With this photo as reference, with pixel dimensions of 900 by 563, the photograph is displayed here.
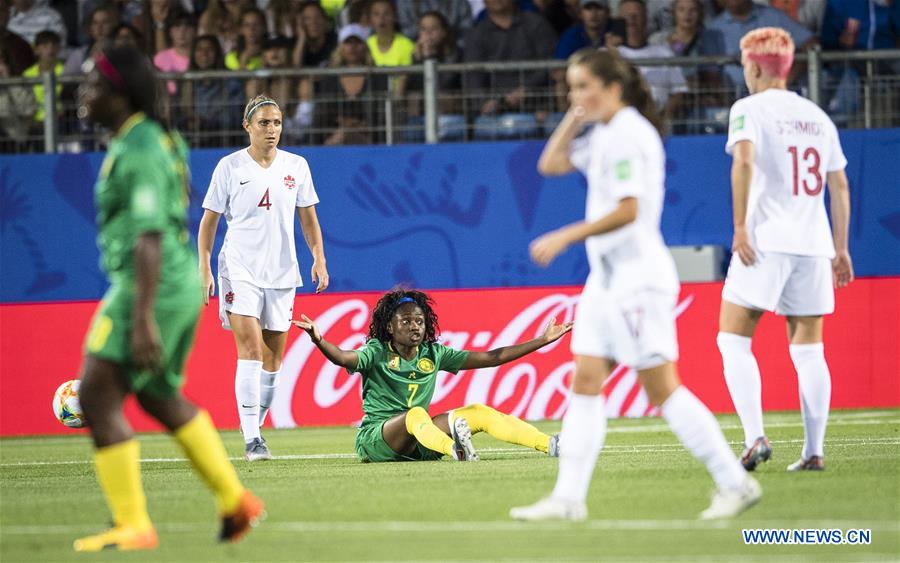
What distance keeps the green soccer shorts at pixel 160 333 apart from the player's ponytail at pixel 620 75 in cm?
190

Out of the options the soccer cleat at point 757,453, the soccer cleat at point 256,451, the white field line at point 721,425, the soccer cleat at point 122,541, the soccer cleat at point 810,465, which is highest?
the soccer cleat at point 122,541

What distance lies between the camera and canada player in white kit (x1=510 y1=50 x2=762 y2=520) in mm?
6031

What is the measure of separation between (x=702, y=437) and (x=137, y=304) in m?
2.37

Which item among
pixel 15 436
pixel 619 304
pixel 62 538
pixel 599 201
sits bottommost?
pixel 15 436

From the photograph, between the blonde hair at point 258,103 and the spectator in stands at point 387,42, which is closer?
the blonde hair at point 258,103

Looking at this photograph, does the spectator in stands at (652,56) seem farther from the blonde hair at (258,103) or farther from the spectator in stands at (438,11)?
the blonde hair at (258,103)

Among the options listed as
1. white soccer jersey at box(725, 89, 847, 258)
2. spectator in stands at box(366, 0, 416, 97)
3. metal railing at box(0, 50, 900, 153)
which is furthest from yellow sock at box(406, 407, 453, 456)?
spectator in stands at box(366, 0, 416, 97)

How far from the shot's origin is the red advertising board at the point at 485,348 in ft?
47.7

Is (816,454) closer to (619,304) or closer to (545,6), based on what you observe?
(619,304)

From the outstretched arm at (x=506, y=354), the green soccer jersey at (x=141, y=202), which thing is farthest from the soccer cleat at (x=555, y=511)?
the outstretched arm at (x=506, y=354)

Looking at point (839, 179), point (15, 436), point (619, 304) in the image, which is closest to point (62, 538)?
point (619, 304)

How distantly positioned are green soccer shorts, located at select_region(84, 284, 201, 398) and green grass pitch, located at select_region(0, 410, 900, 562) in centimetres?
67

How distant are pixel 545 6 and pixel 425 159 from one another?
2249 millimetres

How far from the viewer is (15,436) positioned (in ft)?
47.7
